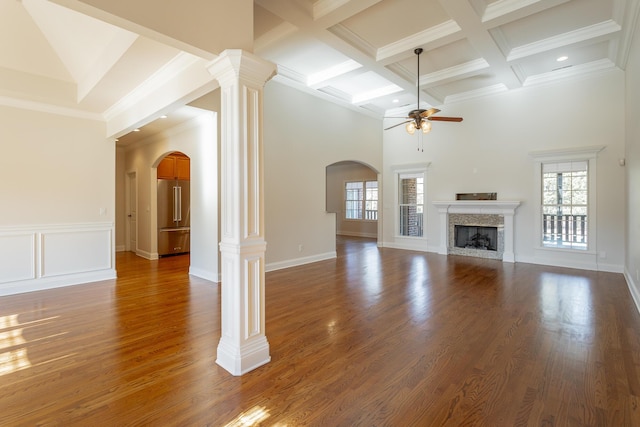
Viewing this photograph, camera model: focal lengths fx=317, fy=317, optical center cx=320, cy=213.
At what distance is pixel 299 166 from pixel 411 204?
353cm

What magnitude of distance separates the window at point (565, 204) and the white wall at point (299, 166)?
13.5 ft

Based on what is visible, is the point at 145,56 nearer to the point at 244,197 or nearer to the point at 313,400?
the point at 244,197

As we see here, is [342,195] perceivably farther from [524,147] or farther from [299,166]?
[524,147]

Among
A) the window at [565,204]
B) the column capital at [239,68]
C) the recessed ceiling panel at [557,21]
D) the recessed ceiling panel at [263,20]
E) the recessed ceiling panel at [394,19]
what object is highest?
the recessed ceiling panel at [557,21]

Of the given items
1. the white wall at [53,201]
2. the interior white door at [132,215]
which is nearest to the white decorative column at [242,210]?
the white wall at [53,201]

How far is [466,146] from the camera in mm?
7277

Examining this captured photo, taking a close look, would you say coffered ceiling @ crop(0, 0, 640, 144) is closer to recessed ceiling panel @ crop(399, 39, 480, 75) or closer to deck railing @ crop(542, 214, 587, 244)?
recessed ceiling panel @ crop(399, 39, 480, 75)

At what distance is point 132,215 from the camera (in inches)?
318

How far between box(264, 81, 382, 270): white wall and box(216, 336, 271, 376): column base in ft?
10.8

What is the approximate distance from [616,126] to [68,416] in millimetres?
8059

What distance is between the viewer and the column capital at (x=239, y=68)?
233 cm

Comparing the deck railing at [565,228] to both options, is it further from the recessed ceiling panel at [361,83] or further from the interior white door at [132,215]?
the interior white door at [132,215]

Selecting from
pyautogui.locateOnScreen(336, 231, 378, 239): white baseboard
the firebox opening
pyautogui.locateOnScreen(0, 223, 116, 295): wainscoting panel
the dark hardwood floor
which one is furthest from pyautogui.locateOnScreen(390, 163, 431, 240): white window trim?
pyautogui.locateOnScreen(0, 223, 116, 295): wainscoting panel

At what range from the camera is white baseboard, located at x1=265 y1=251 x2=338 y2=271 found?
587 centimetres
